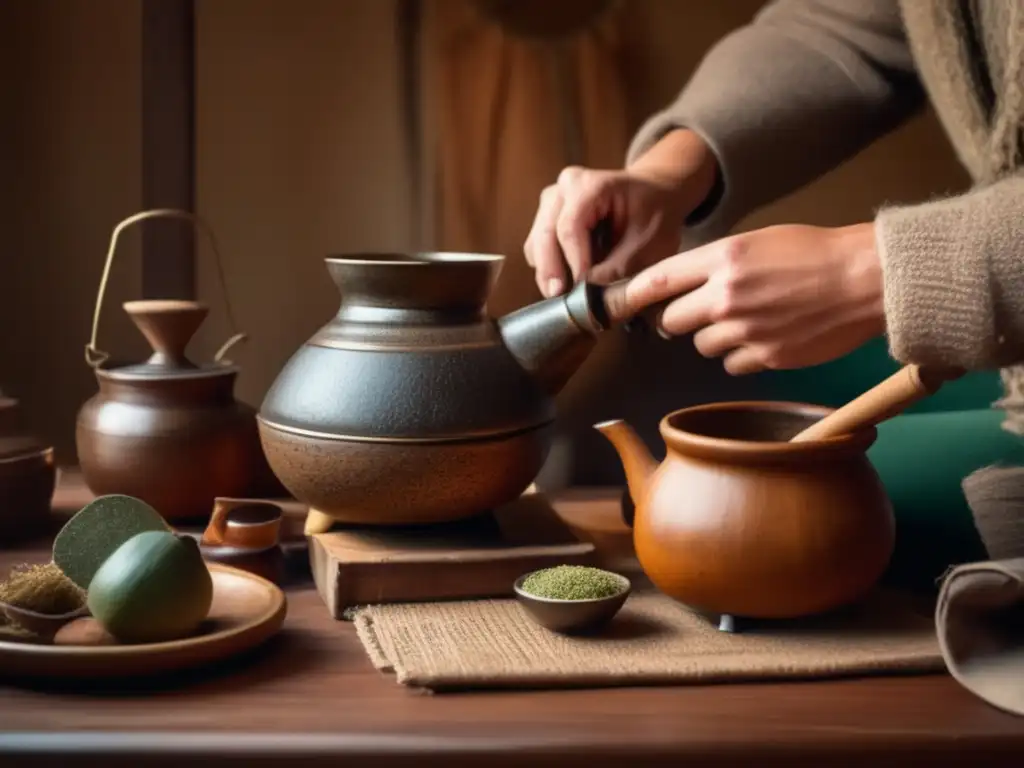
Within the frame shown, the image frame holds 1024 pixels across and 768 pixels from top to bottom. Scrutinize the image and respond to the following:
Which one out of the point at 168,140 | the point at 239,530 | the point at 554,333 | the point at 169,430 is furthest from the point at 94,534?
the point at 168,140

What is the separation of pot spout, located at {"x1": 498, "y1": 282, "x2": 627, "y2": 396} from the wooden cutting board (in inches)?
5.1

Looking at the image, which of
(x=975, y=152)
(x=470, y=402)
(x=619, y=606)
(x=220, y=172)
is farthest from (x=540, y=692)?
(x=220, y=172)

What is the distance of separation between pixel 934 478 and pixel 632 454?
0.97 feet

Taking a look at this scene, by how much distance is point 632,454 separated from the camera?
873 millimetres

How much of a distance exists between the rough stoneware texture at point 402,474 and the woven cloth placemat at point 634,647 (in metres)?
0.08

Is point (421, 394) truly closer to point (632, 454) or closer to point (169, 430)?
point (632, 454)

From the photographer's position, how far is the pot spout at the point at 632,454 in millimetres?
862

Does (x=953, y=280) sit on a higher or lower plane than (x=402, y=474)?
higher

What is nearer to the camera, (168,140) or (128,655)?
(128,655)

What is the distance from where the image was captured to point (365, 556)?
0.86 m

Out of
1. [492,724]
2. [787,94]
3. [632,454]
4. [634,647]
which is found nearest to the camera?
[492,724]

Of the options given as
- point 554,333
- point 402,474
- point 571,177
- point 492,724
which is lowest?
point 492,724

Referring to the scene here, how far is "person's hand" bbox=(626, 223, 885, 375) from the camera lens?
798 mm

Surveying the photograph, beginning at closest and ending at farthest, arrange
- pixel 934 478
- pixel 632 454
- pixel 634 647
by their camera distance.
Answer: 1. pixel 634 647
2. pixel 632 454
3. pixel 934 478
